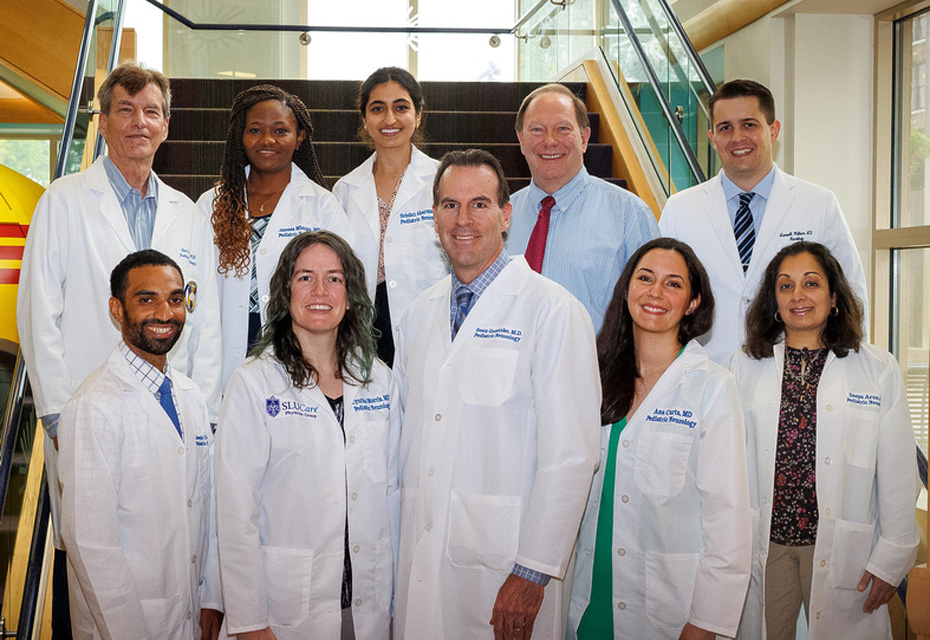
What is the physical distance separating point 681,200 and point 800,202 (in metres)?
0.45

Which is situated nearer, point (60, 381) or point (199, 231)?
point (60, 381)

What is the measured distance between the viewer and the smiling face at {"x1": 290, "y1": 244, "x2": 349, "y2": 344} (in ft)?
8.59

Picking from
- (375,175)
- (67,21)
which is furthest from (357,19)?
(375,175)

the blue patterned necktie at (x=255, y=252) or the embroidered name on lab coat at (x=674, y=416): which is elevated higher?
the blue patterned necktie at (x=255, y=252)

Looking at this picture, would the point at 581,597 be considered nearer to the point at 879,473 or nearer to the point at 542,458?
the point at 542,458

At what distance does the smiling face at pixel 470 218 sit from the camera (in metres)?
2.58


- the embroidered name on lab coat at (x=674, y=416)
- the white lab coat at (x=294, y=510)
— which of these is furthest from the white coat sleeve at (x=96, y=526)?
the embroidered name on lab coat at (x=674, y=416)

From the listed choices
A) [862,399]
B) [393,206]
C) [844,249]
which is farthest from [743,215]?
[393,206]

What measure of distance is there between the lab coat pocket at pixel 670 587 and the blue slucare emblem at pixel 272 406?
1.13m

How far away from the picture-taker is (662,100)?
5.37 metres

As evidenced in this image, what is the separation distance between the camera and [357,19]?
1116 cm

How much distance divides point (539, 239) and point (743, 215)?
86 centimetres

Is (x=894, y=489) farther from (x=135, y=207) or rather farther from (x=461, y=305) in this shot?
(x=135, y=207)

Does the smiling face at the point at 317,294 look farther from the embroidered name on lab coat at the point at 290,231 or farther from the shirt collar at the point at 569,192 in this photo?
the shirt collar at the point at 569,192
